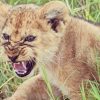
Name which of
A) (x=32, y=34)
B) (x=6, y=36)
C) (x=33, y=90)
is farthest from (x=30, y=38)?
(x=33, y=90)

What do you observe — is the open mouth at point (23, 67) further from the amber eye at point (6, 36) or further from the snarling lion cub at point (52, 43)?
the amber eye at point (6, 36)

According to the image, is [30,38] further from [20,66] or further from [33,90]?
[33,90]

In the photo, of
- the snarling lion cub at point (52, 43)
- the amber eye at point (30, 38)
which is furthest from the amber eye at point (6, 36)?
the amber eye at point (30, 38)

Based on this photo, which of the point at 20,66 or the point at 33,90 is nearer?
the point at 20,66

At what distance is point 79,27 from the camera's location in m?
4.31

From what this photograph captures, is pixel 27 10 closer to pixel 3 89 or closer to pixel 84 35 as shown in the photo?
pixel 84 35

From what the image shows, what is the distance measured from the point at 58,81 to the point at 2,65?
2.45ft

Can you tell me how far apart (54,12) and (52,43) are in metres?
0.19

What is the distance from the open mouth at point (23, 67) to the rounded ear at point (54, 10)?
0.98 ft

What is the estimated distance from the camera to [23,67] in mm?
4078

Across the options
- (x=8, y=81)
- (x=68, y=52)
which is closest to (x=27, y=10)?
(x=68, y=52)

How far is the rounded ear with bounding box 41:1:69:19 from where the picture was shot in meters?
4.07

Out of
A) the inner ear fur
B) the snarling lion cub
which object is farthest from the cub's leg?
the inner ear fur

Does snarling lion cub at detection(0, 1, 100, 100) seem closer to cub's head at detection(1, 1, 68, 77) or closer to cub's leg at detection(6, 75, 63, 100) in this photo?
cub's head at detection(1, 1, 68, 77)
